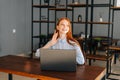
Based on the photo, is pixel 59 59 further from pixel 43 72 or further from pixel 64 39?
pixel 64 39

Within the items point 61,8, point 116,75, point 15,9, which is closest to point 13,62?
point 116,75

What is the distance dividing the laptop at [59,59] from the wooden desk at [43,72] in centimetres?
6

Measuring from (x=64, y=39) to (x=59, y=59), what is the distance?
53 centimetres

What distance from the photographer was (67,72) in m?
1.90

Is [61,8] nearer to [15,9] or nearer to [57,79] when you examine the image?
[15,9]

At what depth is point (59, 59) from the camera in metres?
1.87

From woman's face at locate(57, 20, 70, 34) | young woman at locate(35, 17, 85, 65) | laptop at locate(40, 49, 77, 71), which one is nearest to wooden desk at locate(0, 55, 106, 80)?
laptop at locate(40, 49, 77, 71)

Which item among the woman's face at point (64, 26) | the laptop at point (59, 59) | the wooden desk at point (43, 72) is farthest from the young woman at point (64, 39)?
the laptop at point (59, 59)

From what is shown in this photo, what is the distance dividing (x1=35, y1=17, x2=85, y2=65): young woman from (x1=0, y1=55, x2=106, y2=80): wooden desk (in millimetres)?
232

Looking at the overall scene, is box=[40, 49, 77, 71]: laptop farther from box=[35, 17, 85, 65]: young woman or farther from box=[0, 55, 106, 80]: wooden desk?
box=[35, 17, 85, 65]: young woman

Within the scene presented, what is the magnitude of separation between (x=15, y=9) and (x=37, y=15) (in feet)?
3.88

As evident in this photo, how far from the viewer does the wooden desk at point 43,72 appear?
5.88ft

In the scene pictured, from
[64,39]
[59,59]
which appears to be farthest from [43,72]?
[64,39]

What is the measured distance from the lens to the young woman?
228 centimetres
